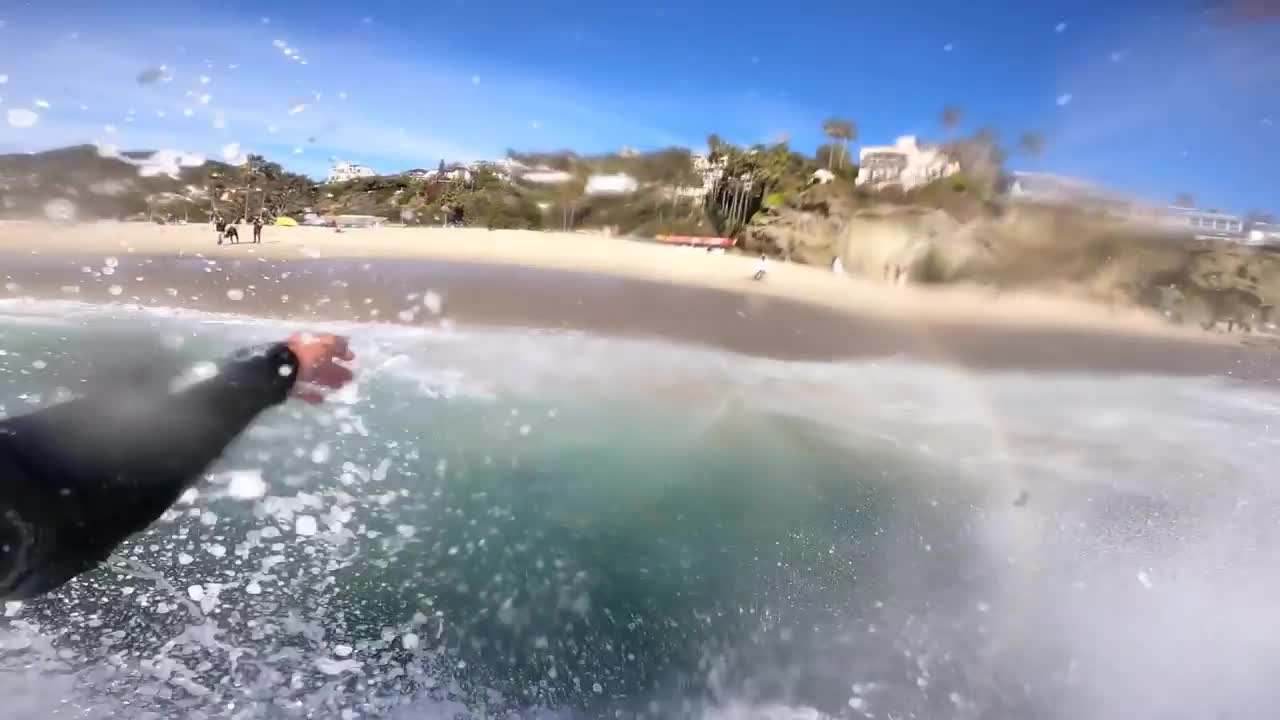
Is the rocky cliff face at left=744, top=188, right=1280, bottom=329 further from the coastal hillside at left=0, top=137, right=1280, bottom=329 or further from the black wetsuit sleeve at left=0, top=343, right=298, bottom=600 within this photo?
the black wetsuit sleeve at left=0, top=343, right=298, bottom=600

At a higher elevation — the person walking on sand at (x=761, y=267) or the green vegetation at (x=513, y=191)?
the green vegetation at (x=513, y=191)

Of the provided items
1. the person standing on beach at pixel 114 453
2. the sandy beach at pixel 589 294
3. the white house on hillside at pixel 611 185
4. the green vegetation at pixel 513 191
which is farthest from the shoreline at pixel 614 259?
the person standing on beach at pixel 114 453

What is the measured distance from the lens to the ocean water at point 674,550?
131cm

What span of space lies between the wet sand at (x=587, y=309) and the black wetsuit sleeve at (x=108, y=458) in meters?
0.67

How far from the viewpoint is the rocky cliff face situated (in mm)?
1653

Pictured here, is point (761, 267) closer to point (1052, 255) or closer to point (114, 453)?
point (1052, 255)

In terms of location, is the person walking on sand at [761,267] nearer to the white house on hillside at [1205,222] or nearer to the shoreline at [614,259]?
the shoreline at [614,259]

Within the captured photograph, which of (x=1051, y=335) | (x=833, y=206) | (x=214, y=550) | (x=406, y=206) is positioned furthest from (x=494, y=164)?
(x=1051, y=335)

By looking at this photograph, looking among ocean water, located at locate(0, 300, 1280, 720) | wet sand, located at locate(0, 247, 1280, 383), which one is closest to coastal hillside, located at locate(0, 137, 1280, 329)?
wet sand, located at locate(0, 247, 1280, 383)

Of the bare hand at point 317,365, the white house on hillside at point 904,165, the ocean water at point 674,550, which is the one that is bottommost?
the ocean water at point 674,550

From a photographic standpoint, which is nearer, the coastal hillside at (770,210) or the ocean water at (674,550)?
the ocean water at (674,550)

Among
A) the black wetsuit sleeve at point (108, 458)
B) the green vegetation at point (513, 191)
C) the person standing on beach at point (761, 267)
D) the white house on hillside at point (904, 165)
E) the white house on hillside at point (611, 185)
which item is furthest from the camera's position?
the person standing on beach at point (761, 267)

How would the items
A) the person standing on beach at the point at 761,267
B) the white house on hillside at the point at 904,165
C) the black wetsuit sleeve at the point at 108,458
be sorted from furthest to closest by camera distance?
the person standing on beach at the point at 761,267, the white house on hillside at the point at 904,165, the black wetsuit sleeve at the point at 108,458

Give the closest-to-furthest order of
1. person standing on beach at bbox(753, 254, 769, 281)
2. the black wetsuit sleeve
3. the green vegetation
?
the black wetsuit sleeve, the green vegetation, person standing on beach at bbox(753, 254, 769, 281)
